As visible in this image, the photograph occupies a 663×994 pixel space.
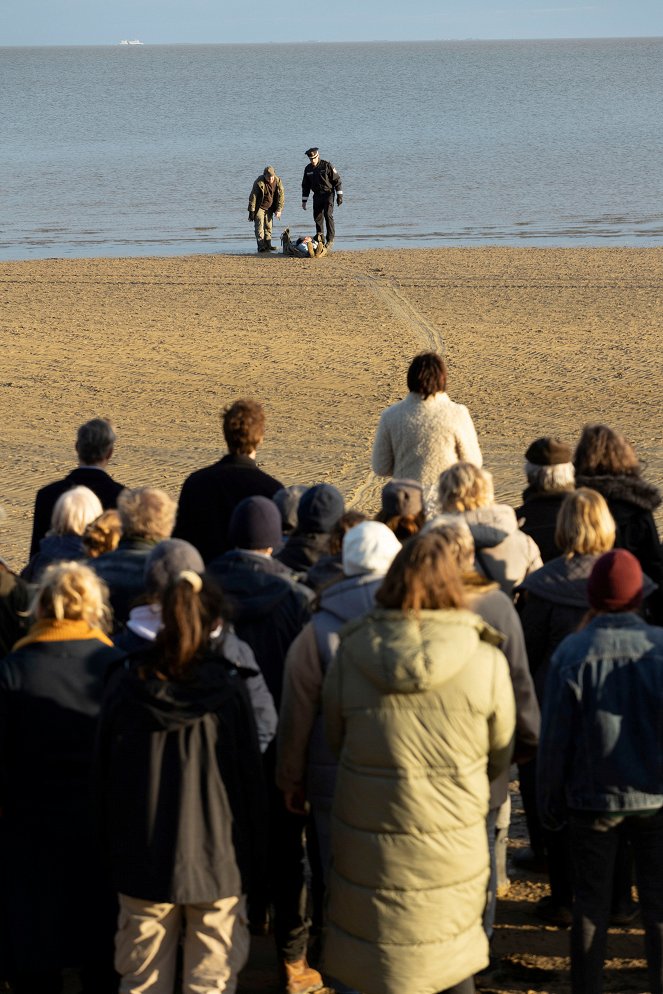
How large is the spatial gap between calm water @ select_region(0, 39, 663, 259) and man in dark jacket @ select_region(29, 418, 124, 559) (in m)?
19.6

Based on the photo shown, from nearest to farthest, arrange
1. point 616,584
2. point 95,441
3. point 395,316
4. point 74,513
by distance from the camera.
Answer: point 616,584, point 74,513, point 95,441, point 395,316

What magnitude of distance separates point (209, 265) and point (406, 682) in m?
19.4

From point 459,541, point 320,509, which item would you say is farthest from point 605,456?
point 459,541

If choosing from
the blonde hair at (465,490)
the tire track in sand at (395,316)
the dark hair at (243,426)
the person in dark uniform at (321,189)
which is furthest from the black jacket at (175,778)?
the person in dark uniform at (321,189)

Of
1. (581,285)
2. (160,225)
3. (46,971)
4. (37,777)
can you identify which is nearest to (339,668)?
(37,777)

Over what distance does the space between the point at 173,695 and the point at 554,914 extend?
2.09 metres

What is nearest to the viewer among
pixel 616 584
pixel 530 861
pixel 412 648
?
pixel 412 648

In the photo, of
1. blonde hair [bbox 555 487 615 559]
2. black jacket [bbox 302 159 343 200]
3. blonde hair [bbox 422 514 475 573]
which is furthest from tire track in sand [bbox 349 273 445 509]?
blonde hair [bbox 422 514 475 573]

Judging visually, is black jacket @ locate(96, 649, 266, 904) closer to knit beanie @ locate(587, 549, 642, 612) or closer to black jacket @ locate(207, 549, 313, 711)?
black jacket @ locate(207, 549, 313, 711)

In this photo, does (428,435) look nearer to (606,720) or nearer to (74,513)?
(74,513)

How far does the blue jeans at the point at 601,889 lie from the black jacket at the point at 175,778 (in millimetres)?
1122

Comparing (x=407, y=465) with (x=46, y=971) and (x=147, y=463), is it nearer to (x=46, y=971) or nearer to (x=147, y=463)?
(x=46, y=971)

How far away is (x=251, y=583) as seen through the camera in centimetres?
517

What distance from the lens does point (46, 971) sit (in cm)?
483
